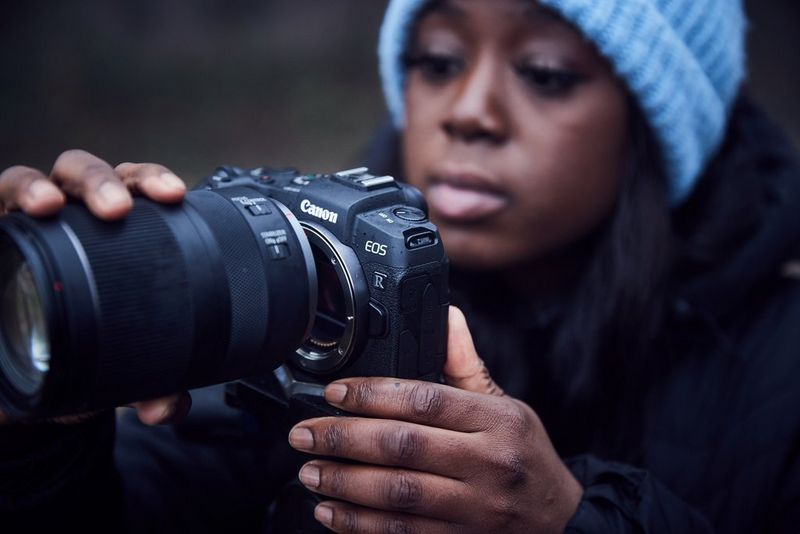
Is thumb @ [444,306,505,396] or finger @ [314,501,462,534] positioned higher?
thumb @ [444,306,505,396]

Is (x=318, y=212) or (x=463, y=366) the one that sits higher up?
(x=318, y=212)

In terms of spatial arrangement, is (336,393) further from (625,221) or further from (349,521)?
(625,221)

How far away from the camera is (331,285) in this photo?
805 millimetres

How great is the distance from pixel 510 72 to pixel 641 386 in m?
0.51

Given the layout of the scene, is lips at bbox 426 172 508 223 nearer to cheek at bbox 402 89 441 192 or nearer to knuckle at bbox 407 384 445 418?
cheek at bbox 402 89 441 192

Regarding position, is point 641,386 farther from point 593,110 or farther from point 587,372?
point 593,110

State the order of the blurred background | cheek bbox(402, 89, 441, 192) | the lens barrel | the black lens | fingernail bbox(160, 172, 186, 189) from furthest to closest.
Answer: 1. the blurred background
2. cheek bbox(402, 89, 441, 192)
3. the black lens
4. fingernail bbox(160, 172, 186, 189)
5. the lens barrel

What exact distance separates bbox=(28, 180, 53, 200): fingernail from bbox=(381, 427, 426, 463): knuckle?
0.34 metres

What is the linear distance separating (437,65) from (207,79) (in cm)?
319

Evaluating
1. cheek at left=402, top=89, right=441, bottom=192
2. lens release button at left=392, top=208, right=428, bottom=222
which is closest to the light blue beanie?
cheek at left=402, top=89, right=441, bottom=192

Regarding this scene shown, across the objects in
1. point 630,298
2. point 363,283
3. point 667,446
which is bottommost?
point 667,446

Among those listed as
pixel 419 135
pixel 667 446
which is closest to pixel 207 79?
pixel 419 135

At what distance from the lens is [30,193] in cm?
60

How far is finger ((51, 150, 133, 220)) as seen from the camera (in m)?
0.62
